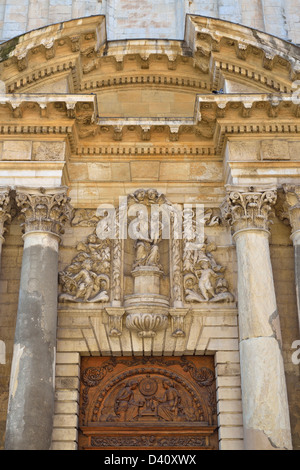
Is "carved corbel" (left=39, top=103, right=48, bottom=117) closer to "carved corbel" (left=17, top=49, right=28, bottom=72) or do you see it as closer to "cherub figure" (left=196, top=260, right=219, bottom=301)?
"carved corbel" (left=17, top=49, right=28, bottom=72)

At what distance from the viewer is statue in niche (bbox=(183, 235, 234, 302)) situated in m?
10.9

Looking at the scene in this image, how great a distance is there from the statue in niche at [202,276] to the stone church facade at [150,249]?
1.0 inches

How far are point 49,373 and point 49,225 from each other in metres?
2.55

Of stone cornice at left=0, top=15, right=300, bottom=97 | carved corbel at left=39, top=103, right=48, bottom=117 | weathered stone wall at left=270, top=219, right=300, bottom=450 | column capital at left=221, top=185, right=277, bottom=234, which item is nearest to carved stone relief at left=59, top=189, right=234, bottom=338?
column capital at left=221, top=185, right=277, bottom=234

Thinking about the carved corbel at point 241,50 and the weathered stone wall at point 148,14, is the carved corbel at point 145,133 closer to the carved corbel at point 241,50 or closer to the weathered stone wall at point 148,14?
the carved corbel at point 241,50

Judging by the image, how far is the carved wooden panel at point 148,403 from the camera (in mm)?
10289

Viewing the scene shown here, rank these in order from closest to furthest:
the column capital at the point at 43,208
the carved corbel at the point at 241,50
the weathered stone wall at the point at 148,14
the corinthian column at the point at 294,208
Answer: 1. the column capital at the point at 43,208
2. the corinthian column at the point at 294,208
3. the carved corbel at the point at 241,50
4. the weathered stone wall at the point at 148,14

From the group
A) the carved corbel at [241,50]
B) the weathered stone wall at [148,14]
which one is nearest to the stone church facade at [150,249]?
the carved corbel at [241,50]

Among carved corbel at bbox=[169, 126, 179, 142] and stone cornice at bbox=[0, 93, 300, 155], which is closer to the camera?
stone cornice at bbox=[0, 93, 300, 155]

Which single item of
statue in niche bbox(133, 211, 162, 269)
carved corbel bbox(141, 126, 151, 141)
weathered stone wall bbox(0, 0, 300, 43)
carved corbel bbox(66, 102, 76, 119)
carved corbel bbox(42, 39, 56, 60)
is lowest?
statue in niche bbox(133, 211, 162, 269)

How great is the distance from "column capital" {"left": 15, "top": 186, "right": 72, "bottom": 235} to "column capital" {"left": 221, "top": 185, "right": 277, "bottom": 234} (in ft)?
9.63

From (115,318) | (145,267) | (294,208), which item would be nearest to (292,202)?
(294,208)

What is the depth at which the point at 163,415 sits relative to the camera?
34.3 ft

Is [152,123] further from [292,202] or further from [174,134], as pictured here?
[292,202]
